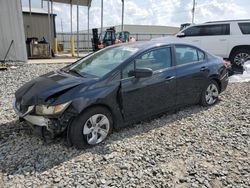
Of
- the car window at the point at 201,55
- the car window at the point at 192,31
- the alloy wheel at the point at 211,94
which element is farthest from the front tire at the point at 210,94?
the car window at the point at 192,31

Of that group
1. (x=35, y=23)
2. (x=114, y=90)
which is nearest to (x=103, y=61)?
(x=114, y=90)

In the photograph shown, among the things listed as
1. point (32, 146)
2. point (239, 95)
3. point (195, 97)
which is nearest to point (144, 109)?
point (195, 97)

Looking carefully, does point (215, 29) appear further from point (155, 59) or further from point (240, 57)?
point (155, 59)

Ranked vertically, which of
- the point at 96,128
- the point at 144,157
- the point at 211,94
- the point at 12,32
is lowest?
the point at 144,157

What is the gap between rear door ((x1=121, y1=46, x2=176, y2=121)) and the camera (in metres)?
4.04

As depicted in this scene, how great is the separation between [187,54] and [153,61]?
0.98m

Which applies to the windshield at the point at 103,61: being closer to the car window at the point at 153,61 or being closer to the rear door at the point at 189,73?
the car window at the point at 153,61

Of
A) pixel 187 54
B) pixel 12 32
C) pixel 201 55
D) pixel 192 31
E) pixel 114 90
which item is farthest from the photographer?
pixel 12 32

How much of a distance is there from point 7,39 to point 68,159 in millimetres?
9155

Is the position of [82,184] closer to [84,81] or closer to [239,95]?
[84,81]

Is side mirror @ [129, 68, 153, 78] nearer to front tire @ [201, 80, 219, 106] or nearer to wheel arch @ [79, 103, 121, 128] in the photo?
wheel arch @ [79, 103, 121, 128]

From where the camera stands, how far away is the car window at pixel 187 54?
15.9 ft

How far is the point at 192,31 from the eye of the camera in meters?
10.5

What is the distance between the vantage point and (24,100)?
143 inches
